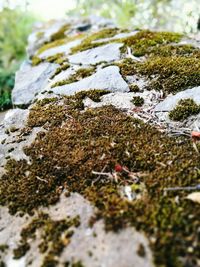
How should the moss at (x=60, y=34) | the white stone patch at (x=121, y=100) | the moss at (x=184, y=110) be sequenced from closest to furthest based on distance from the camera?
the moss at (x=184, y=110) → the white stone patch at (x=121, y=100) → the moss at (x=60, y=34)

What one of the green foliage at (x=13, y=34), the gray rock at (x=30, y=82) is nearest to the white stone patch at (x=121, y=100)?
the gray rock at (x=30, y=82)

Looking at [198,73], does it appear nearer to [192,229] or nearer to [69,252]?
[192,229]

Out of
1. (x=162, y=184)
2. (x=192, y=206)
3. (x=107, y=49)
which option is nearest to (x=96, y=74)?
(x=107, y=49)

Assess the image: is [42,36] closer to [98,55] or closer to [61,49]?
[61,49]

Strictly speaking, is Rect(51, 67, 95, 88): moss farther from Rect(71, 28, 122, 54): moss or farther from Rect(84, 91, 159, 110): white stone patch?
Rect(71, 28, 122, 54): moss

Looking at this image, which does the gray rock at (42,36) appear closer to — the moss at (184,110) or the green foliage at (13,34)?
the moss at (184,110)

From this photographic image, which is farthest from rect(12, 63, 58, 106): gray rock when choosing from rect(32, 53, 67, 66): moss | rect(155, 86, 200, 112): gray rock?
rect(155, 86, 200, 112): gray rock
